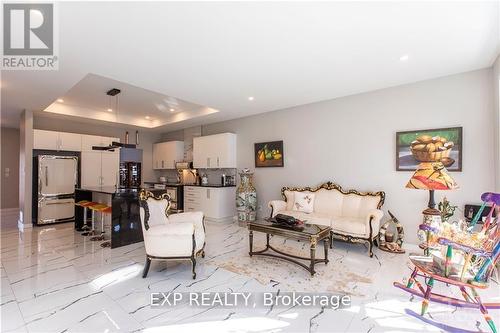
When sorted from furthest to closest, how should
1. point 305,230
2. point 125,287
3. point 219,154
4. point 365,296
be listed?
point 219,154, point 305,230, point 125,287, point 365,296

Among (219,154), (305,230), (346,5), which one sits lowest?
(305,230)

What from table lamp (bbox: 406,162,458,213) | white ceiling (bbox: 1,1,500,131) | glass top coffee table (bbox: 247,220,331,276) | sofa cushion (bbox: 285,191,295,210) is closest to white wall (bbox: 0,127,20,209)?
white ceiling (bbox: 1,1,500,131)

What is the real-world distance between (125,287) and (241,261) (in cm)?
146

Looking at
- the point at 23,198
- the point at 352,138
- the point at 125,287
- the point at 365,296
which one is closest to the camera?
the point at 365,296

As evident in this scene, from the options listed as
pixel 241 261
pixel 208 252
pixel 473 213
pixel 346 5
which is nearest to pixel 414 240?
pixel 473 213

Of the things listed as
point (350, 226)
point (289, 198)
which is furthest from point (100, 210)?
point (350, 226)

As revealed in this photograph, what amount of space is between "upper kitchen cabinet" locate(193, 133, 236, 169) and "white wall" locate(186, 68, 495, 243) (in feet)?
1.82

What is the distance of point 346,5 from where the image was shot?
1.97 m

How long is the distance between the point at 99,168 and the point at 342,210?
20.1 feet

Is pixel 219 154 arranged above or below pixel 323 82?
below

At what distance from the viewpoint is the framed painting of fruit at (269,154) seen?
532 cm

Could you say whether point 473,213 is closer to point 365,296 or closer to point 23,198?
point 365,296

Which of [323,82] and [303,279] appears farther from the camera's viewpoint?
[323,82]

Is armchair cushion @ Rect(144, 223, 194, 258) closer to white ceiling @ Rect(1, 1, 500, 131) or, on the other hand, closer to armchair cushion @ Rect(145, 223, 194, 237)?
armchair cushion @ Rect(145, 223, 194, 237)
